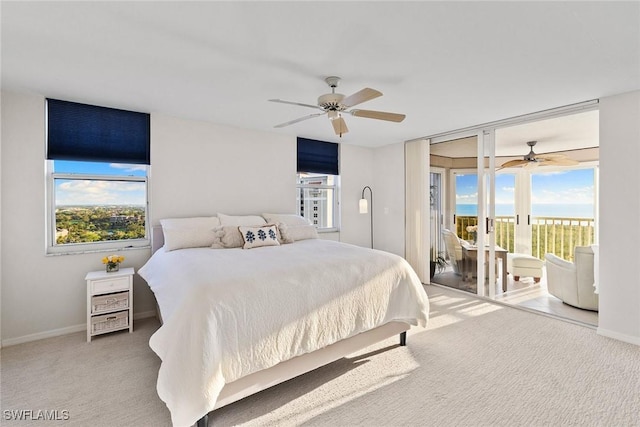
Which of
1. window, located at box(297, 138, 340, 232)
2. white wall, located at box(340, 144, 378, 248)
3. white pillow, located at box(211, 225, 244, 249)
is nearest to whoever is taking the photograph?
white pillow, located at box(211, 225, 244, 249)

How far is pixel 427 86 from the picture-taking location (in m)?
2.77

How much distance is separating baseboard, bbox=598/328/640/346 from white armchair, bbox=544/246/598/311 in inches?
29.8

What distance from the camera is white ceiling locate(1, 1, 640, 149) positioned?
1697mm

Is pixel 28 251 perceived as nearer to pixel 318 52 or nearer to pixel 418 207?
pixel 318 52

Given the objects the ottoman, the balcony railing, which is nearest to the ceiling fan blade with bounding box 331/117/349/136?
the ottoman

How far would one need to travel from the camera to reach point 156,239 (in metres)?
3.50

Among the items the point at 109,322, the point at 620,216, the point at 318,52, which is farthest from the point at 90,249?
the point at 620,216

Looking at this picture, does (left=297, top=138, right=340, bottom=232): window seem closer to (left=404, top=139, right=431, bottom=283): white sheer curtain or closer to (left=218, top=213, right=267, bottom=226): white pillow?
(left=218, top=213, right=267, bottom=226): white pillow

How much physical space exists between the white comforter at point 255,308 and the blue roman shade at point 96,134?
4.90 feet

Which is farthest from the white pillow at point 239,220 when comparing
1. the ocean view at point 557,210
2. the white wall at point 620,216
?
the ocean view at point 557,210

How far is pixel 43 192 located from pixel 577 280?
6.26 metres

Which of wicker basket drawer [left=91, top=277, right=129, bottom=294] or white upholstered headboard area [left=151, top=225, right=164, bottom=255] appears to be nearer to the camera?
wicker basket drawer [left=91, top=277, right=129, bottom=294]

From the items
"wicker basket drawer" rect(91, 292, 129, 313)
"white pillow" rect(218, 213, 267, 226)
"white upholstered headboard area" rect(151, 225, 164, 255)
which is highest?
"white pillow" rect(218, 213, 267, 226)

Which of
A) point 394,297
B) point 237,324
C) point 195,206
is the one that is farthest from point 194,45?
point 394,297
